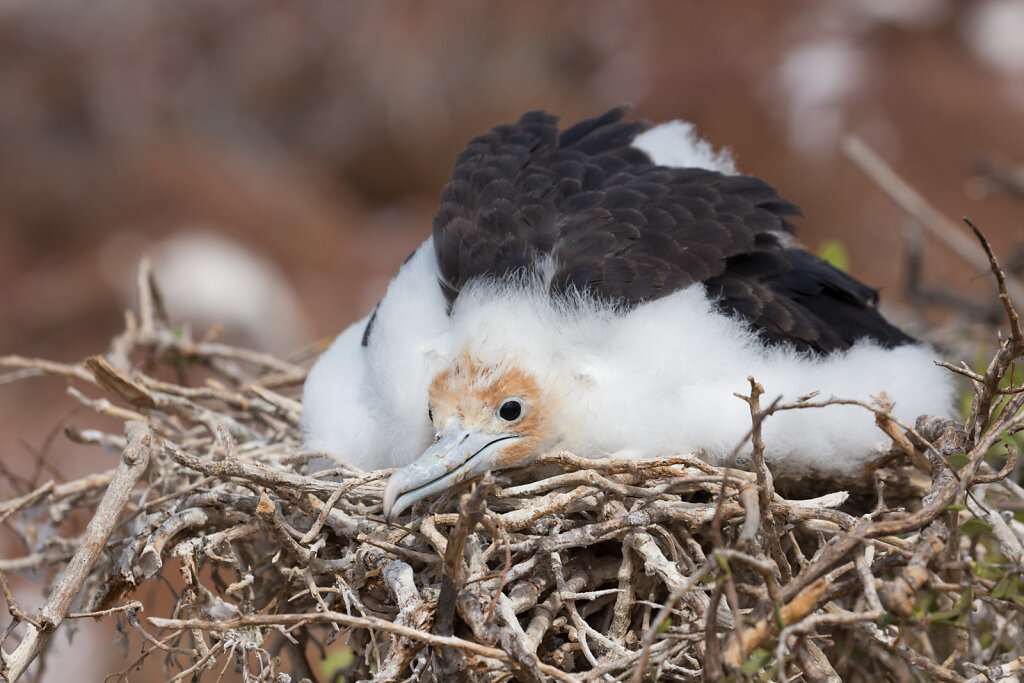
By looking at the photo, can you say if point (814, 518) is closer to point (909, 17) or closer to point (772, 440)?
point (772, 440)

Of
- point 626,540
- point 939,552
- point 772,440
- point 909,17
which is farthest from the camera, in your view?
point 909,17

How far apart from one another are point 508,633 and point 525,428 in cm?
55

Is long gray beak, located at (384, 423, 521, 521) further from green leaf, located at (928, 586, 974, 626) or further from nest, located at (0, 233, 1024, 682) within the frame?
green leaf, located at (928, 586, 974, 626)

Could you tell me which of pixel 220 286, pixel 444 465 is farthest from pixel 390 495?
pixel 220 286

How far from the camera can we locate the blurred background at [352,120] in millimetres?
7961

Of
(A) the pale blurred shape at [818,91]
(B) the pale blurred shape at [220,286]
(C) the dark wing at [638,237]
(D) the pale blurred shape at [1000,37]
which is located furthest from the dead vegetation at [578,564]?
(D) the pale blurred shape at [1000,37]

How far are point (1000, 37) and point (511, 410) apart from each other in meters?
8.28

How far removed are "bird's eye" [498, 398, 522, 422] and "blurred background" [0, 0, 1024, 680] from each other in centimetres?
554

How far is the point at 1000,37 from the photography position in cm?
842

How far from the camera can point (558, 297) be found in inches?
80.1

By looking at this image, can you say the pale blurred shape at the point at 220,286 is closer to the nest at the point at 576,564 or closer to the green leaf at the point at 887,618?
the nest at the point at 576,564

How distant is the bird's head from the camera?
6.48 feet

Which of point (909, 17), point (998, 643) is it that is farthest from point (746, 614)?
point (909, 17)

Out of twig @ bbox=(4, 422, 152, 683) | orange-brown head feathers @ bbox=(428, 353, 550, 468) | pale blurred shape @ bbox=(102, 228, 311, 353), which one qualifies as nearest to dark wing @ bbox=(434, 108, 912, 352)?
orange-brown head feathers @ bbox=(428, 353, 550, 468)
